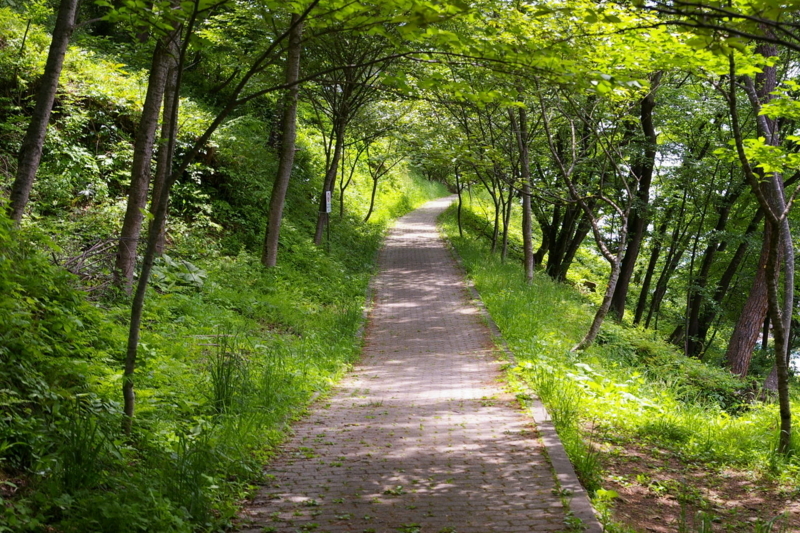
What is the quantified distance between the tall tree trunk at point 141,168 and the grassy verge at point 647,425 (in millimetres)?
5349

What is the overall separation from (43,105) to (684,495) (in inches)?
276

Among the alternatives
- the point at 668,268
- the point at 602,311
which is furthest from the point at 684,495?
the point at 668,268

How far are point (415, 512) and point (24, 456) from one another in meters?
2.53

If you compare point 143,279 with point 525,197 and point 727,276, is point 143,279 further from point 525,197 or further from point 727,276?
point 727,276

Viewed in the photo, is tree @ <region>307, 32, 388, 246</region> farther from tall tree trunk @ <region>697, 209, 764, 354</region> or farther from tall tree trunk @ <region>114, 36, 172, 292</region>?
tall tree trunk @ <region>697, 209, 764, 354</region>

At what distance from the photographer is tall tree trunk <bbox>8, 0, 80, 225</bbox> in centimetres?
606

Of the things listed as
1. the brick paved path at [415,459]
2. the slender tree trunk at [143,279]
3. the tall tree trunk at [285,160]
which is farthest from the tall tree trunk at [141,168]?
the tall tree trunk at [285,160]

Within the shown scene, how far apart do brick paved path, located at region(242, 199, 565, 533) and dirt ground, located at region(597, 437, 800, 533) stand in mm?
651

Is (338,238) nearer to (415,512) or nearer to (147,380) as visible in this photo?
(147,380)

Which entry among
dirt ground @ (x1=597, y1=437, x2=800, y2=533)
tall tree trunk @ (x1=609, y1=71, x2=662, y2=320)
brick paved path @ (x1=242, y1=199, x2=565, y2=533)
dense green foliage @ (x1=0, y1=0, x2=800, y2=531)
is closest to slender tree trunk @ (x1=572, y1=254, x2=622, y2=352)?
dense green foliage @ (x1=0, y1=0, x2=800, y2=531)

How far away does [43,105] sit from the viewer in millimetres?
6129

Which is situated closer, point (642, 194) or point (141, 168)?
point (141, 168)

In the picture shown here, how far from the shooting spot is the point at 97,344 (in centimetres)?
592

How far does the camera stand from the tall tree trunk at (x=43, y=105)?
6062mm
